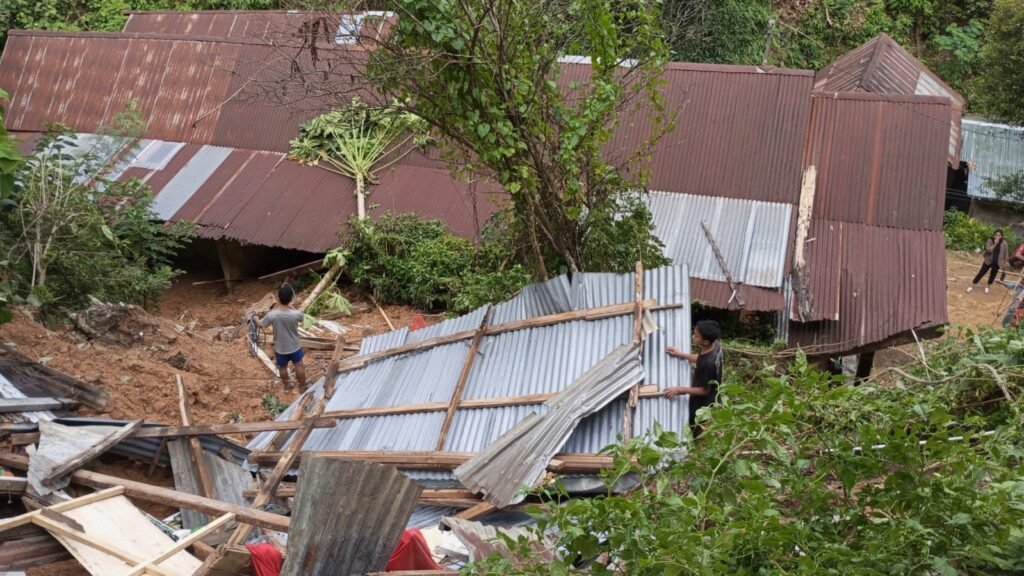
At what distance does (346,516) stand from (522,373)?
2342mm

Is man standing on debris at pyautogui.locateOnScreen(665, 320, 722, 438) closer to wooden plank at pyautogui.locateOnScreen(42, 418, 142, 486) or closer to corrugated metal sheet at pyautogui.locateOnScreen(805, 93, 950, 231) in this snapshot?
wooden plank at pyautogui.locateOnScreen(42, 418, 142, 486)

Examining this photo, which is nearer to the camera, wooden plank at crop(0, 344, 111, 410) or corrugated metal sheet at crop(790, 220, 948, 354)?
wooden plank at crop(0, 344, 111, 410)

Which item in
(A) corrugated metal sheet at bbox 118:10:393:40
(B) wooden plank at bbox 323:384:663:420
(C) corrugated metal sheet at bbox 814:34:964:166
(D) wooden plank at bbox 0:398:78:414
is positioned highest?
(A) corrugated metal sheet at bbox 118:10:393:40

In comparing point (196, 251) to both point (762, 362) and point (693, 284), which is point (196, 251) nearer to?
point (693, 284)

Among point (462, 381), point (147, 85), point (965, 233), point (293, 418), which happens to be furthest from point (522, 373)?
point (965, 233)

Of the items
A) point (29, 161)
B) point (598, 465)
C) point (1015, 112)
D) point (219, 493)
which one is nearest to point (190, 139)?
point (29, 161)

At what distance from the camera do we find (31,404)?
708 cm

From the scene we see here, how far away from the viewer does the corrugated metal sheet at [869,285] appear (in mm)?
11484

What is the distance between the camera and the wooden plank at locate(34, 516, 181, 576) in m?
5.16

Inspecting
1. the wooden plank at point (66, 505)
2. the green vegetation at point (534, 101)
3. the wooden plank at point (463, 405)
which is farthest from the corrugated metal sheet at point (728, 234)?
the wooden plank at point (66, 505)

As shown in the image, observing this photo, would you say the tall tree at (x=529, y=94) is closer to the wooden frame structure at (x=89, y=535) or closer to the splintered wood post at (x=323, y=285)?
the wooden frame structure at (x=89, y=535)

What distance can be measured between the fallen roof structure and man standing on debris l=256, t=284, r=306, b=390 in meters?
2.89

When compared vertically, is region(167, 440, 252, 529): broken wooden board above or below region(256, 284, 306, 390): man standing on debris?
below

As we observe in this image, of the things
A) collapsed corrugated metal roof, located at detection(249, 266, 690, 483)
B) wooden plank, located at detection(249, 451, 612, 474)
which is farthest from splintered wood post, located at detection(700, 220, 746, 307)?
wooden plank, located at detection(249, 451, 612, 474)
